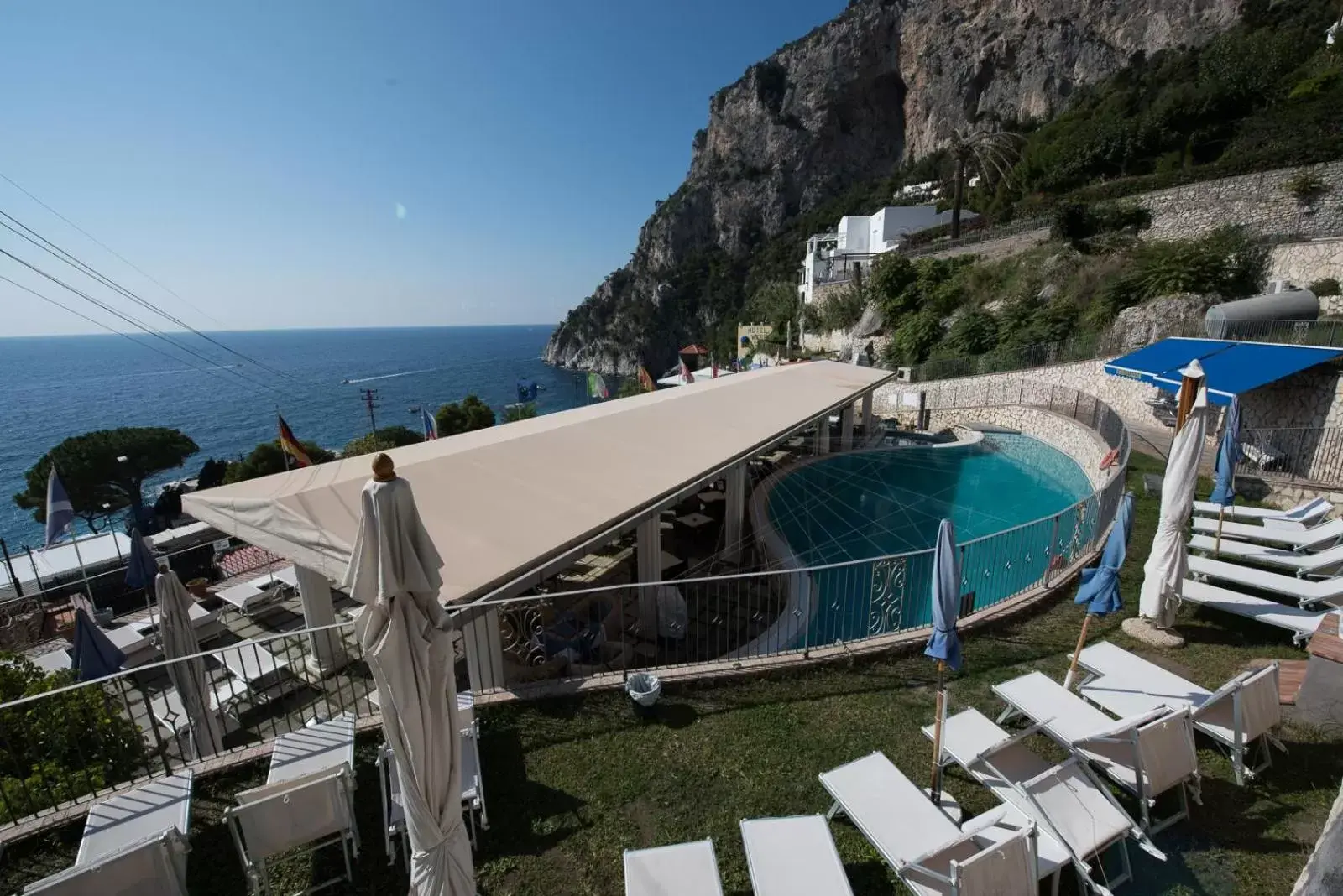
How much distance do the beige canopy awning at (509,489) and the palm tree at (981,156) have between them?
32167mm

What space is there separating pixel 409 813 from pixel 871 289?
116 ft

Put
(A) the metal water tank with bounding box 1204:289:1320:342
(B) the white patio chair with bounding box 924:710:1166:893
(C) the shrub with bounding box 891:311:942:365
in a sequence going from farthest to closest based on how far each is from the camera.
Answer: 1. (C) the shrub with bounding box 891:311:942:365
2. (A) the metal water tank with bounding box 1204:289:1320:342
3. (B) the white patio chair with bounding box 924:710:1166:893

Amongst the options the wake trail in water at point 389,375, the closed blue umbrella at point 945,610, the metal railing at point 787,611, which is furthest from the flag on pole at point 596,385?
the wake trail in water at point 389,375

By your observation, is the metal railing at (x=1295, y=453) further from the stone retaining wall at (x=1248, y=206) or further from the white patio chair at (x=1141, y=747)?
the stone retaining wall at (x=1248, y=206)

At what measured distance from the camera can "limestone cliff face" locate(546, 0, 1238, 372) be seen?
62.1 meters

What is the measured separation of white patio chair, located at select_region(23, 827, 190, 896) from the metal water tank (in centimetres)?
2150

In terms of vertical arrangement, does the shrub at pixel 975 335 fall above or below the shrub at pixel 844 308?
below

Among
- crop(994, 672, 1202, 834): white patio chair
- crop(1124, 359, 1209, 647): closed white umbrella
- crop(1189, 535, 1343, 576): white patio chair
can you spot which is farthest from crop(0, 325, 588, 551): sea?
crop(994, 672, 1202, 834): white patio chair

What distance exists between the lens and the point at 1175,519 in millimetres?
5547

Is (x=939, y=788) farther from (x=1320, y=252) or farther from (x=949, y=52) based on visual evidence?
(x=949, y=52)

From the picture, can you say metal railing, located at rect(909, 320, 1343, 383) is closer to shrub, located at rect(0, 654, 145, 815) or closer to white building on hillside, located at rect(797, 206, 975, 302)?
shrub, located at rect(0, 654, 145, 815)

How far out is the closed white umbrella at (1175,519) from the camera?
5402 millimetres

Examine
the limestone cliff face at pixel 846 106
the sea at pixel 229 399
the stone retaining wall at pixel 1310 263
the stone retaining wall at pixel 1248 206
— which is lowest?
the sea at pixel 229 399

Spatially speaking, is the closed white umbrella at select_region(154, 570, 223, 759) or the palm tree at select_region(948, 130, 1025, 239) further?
the palm tree at select_region(948, 130, 1025, 239)
